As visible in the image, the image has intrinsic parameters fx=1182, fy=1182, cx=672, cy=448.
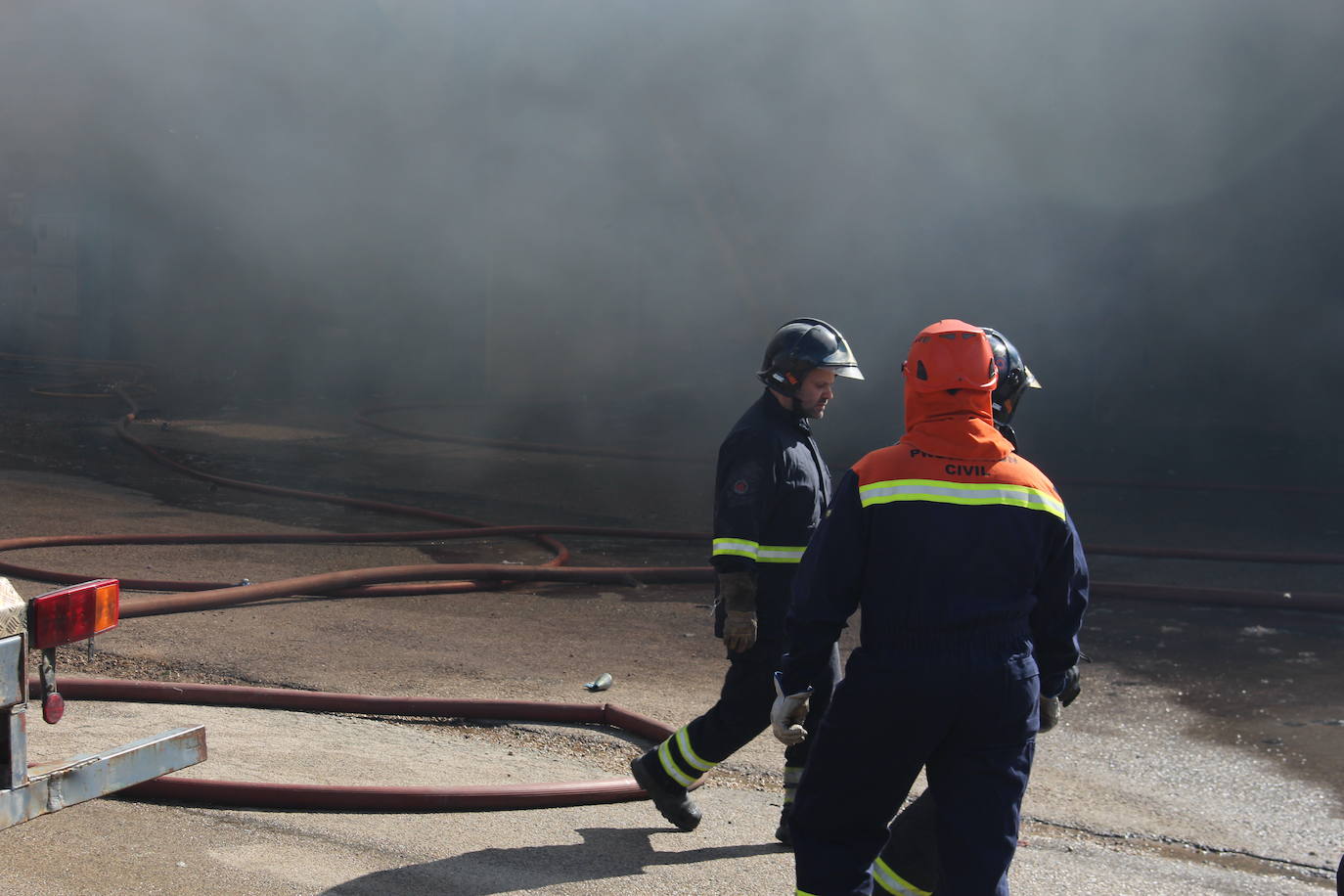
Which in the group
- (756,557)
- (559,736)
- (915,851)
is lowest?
(559,736)

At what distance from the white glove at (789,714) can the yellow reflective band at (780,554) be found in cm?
53

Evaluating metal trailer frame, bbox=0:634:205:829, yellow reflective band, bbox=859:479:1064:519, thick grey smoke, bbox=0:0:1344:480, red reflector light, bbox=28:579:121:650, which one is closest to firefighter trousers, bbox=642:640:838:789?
yellow reflective band, bbox=859:479:1064:519

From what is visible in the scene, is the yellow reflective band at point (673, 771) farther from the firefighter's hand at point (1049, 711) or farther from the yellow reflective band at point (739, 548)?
the firefighter's hand at point (1049, 711)

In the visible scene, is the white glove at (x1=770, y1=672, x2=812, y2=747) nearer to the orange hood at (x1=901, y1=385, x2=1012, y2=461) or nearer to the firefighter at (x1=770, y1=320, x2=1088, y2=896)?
the firefighter at (x1=770, y1=320, x2=1088, y2=896)

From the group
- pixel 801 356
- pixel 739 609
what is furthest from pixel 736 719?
pixel 801 356

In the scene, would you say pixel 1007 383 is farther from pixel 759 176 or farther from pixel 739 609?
pixel 759 176

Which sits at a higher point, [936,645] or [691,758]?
[936,645]

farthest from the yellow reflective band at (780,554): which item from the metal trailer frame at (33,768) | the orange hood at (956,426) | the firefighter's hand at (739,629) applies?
the metal trailer frame at (33,768)

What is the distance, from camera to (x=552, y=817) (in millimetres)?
2504

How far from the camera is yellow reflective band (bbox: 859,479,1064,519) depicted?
170cm

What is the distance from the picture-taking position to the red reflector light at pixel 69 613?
5.83 feet

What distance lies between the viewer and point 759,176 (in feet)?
32.0

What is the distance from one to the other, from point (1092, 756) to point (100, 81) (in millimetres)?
6616

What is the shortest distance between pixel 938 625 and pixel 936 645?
0.03 metres
